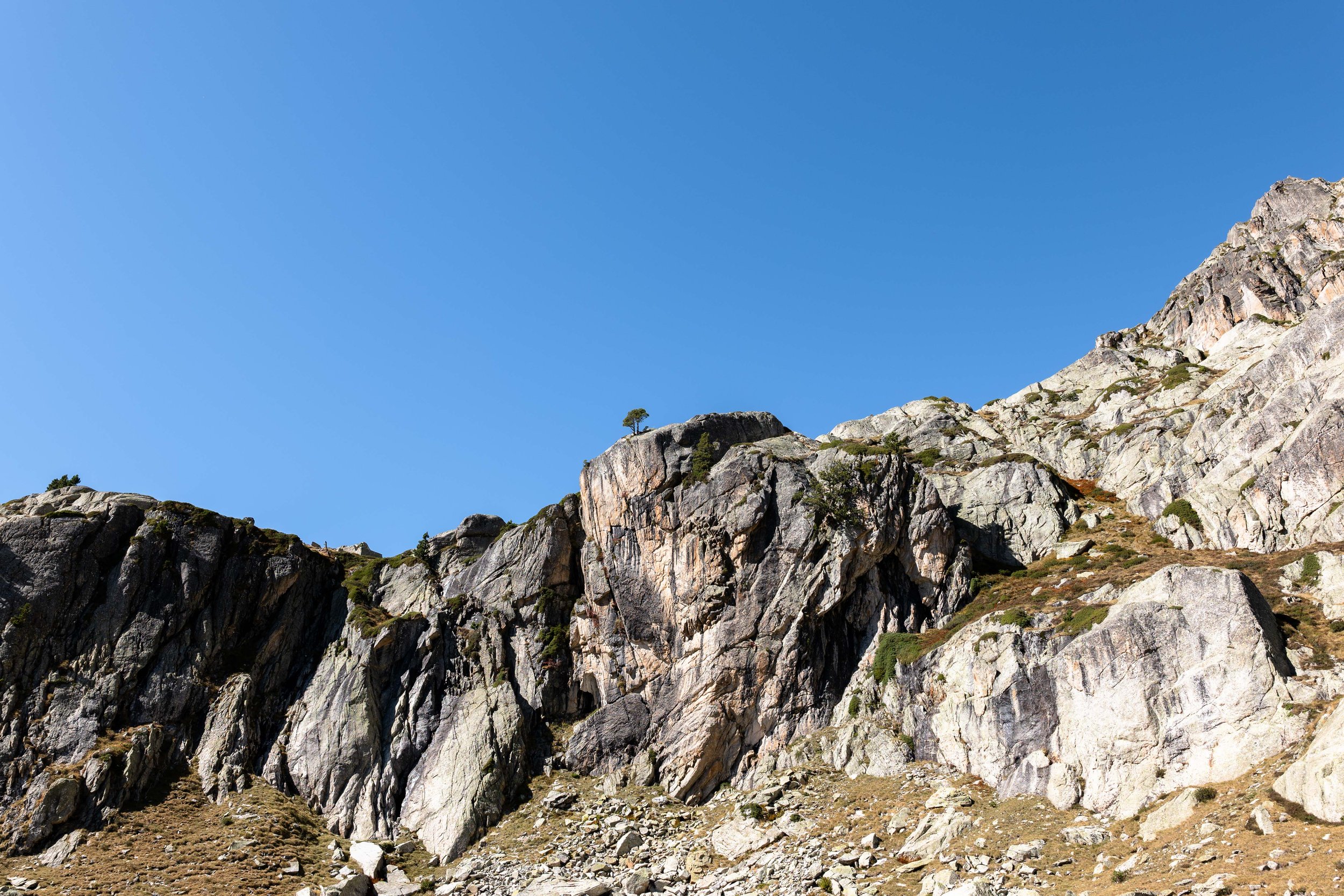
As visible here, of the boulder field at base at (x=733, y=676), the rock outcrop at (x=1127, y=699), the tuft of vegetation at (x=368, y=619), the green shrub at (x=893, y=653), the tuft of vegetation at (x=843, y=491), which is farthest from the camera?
the tuft of vegetation at (x=368, y=619)

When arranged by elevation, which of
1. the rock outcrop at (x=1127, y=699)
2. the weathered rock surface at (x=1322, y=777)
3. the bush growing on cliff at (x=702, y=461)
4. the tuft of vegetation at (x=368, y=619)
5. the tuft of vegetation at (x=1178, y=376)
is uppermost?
the tuft of vegetation at (x=1178, y=376)

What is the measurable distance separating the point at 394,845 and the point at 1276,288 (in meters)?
122

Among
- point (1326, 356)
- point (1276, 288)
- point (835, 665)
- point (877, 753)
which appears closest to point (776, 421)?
point (835, 665)

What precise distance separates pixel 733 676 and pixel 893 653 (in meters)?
11.7

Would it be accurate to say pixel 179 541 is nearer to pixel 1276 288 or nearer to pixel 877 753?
pixel 877 753

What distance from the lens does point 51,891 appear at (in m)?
44.8

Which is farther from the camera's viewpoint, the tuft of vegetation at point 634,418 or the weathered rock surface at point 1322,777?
the tuft of vegetation at point 634,418

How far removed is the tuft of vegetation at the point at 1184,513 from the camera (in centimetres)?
5825

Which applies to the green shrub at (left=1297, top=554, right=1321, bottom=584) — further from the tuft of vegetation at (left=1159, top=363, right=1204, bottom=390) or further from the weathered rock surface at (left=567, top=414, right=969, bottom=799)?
the tuft of vegetation at (left=1159, top=363, right=1204, bottom=390)

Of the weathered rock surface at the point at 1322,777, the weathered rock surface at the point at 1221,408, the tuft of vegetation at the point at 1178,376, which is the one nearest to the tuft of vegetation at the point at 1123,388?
the weathered rock surface at the point at 1221,408

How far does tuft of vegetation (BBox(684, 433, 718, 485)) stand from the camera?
66.5 m

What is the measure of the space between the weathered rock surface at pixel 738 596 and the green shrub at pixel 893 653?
6.69 ft

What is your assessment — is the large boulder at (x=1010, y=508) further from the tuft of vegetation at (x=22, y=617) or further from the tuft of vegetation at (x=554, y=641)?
the tuft of vegetation at (x=22, y=617)

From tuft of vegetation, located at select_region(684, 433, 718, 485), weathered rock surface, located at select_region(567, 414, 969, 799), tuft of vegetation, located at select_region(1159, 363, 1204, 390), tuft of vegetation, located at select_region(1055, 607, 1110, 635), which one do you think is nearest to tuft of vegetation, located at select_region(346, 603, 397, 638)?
weathered rock surface, located at select_region(567, 414, 969, 799)
